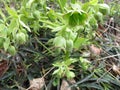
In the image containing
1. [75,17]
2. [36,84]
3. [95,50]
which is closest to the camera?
[75,17]

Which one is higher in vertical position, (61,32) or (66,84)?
(61,32)

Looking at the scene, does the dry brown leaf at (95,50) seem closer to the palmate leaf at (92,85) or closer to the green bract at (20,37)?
the palmate leaf at (92,85)

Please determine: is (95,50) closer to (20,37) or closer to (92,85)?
(92,85)

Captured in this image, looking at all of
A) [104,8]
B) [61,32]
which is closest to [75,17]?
[61,32]

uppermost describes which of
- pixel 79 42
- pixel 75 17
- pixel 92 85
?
pixel 75 17

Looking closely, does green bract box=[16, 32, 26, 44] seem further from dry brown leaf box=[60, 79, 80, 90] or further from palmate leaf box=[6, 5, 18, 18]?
dry brown leaf box=[60, 79, 80, 90]

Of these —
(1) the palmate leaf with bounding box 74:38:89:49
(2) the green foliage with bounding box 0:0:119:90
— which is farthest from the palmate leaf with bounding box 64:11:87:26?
(1) the palmate leaf with bounding box 74:38:89:49

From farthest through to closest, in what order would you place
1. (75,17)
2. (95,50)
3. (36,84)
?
(95,50)
(36,84)
(75,17)

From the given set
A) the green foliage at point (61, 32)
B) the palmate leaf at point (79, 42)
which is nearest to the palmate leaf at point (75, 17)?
the green foliage at point (61, 32)

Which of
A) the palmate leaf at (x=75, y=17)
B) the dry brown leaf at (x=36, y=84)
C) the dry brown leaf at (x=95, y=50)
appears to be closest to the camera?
the palmate leaf at (x=75, y=17)

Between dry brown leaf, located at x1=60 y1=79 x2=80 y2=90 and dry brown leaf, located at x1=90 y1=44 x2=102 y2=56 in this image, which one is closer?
dry brown leaf, located at x1=60 y1=79 x2=80 y2=90

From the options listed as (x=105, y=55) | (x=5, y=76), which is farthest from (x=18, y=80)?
(x=105, y=55)
